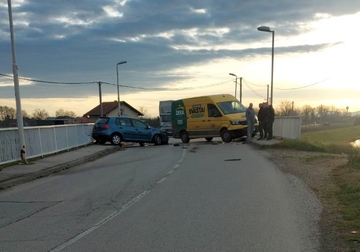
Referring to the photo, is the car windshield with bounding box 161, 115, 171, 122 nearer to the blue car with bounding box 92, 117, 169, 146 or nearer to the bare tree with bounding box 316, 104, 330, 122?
the blue car with bounding box 92, 117, 169, 146

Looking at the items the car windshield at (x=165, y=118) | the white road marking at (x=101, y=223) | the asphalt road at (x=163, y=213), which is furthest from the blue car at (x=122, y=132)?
the white road marking at (x=101, y=223)

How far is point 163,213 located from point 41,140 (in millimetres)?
10577

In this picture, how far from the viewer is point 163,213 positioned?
659 cm

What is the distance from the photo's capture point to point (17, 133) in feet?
44.8

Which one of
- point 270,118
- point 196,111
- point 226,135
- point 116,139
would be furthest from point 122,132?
point 270,118

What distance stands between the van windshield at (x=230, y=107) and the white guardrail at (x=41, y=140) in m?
8.41

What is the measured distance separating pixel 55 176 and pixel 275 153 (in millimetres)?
8869

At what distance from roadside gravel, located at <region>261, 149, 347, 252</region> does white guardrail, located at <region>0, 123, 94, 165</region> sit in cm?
915

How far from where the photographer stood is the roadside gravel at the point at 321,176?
512 cm

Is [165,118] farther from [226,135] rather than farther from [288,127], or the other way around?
[288,127]

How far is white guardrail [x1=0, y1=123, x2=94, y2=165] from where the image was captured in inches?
512

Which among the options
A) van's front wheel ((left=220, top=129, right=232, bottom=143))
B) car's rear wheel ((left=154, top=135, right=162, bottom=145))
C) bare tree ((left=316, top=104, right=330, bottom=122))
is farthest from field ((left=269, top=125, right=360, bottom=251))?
bare tree ((left=316, top=104, right=330, bottom=122))

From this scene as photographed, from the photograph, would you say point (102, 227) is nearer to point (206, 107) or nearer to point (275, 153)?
point (275, 153)

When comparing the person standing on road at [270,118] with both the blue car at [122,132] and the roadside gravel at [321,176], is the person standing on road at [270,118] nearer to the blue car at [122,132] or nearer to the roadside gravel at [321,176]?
the roadside gravel at [321,176]
